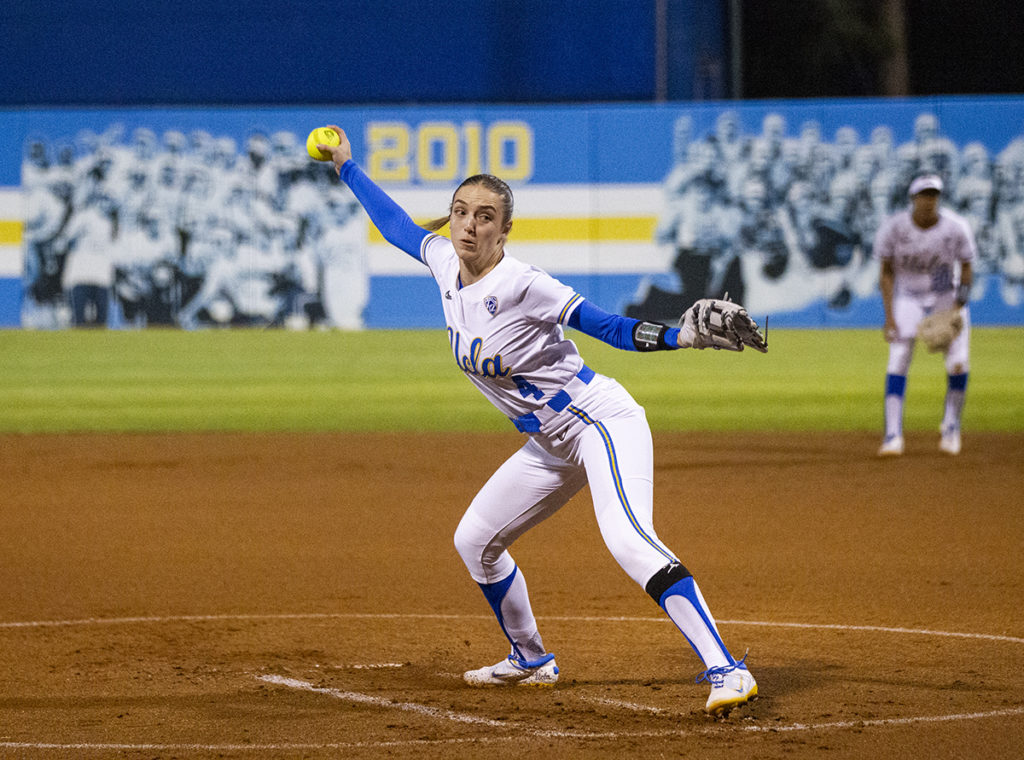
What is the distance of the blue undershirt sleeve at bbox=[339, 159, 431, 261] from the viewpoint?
5.90m

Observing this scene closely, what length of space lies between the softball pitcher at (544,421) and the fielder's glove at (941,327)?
7.01m

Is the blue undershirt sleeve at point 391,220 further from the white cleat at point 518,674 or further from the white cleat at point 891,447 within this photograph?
the white cleat at point 891,447

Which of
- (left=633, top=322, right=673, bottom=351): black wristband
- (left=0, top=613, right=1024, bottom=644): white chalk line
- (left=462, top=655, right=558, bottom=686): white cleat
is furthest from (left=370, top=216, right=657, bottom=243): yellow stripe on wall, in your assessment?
(left=633, top=322, right=673, bottom=351): black wristband

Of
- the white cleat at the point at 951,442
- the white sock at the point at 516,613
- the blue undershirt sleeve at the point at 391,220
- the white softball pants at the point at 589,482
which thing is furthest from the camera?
the white cleat at the point at 951,442

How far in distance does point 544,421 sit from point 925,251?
7.65 m

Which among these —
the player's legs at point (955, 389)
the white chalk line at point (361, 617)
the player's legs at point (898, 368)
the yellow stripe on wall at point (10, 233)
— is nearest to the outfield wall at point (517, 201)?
the yellow stripe on wall at point (10, 233)

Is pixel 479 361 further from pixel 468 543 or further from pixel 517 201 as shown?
pixel 517 201

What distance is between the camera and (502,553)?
18.3ft

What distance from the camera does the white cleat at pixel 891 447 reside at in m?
11.9

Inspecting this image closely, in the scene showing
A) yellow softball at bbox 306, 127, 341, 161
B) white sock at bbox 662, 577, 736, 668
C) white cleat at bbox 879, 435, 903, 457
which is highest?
yellow softball at bbox 306, 127, 341, 161

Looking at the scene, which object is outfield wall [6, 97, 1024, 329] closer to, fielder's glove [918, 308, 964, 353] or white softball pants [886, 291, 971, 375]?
white softball pants [886, 291, 971, 375]

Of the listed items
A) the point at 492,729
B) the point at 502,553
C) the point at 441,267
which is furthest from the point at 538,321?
the point at 492,729

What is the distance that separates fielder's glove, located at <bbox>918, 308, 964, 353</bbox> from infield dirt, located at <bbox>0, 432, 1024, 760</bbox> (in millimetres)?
1007

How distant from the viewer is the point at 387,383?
1788 cm
